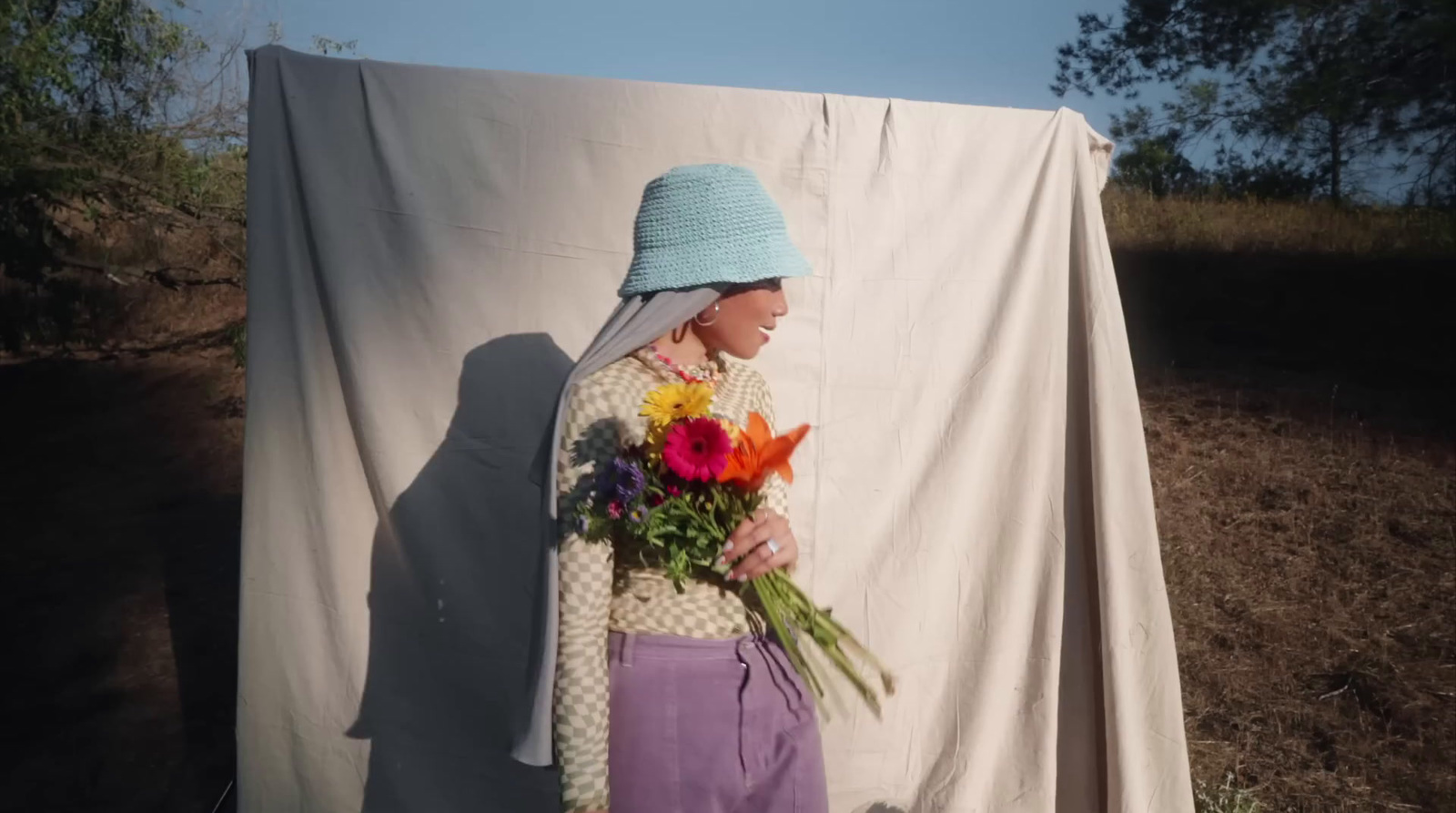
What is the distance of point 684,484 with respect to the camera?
5.01 ft

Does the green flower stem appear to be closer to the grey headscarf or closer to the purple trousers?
the purple trousers

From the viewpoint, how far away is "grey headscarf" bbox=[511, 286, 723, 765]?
1598mm

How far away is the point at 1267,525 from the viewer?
4.93 meters

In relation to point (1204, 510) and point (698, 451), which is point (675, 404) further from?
point (1204, 510)

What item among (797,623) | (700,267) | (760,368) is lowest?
(797,623)

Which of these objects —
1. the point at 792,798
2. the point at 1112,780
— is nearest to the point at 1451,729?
the point at 1112,780

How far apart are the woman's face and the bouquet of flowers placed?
0.18 meters

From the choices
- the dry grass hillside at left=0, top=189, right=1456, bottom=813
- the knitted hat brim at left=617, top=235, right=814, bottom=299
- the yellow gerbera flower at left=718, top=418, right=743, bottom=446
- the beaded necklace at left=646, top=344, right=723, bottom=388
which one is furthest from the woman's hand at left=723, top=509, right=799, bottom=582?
the dry grass hillside at left=0, top=189, right=1456, bottom=813

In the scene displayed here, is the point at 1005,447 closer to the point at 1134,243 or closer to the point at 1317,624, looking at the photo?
the point at 1317,624

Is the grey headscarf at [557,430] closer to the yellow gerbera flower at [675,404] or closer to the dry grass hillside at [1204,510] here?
the yellow gerbera flower at [675,404]

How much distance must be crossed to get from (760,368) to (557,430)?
1223mm

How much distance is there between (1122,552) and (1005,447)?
0.38 m

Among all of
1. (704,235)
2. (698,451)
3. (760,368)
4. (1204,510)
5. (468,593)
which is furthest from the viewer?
(1204,510)

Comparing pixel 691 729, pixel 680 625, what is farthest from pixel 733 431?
pixel 691 729
